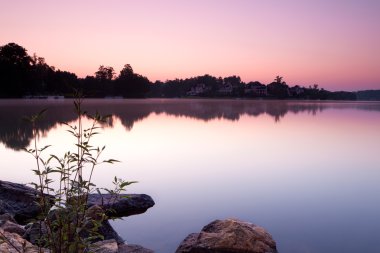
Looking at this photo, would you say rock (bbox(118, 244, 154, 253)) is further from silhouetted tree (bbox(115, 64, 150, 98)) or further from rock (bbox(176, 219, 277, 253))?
silhouetted tree (bbox(115, 64, 150, 98))

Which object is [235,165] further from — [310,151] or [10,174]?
[10,174]

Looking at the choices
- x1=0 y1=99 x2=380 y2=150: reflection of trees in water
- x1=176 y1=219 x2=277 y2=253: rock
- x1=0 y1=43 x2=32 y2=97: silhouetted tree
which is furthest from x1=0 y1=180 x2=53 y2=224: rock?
x1=0 y1=43 x2=32 y2=97: silhouetted tree

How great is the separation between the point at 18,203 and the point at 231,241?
5.59 metres

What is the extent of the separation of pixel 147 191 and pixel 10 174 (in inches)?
209

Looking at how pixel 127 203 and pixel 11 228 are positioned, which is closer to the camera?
pixel 11 228

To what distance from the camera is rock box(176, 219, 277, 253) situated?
20.6 feet

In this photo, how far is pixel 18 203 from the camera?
883 centimetres

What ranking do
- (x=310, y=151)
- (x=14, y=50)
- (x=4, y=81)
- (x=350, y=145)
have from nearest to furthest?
(x=310, y=151) → (x=350, y=145) → (x=4, y=81) → (x=14, y=50)

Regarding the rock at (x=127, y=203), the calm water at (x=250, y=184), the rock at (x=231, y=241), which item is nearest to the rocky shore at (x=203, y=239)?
the rock at (x=231, y=241)

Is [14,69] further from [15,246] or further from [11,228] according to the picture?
[15,246]

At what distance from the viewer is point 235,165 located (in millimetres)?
15289

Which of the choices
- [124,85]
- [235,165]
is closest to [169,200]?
[235,165]

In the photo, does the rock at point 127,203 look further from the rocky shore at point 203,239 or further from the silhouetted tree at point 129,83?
the silhouetted tree at point 129,83

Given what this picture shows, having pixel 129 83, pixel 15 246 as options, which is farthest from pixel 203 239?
pixel 129 83
